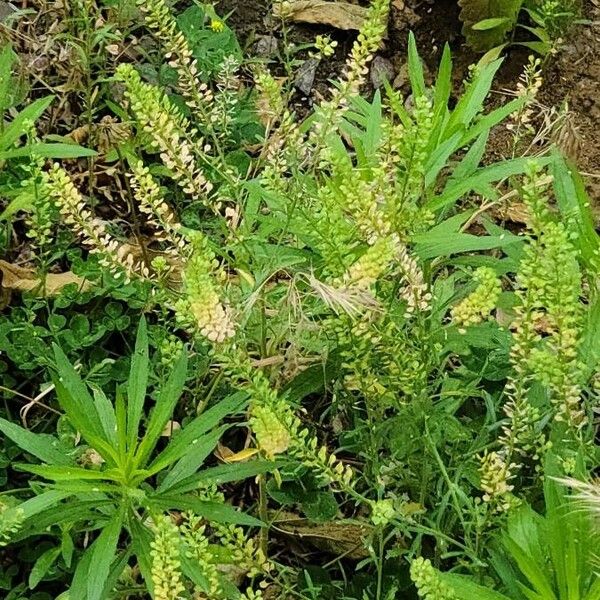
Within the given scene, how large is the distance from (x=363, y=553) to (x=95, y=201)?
133 cm

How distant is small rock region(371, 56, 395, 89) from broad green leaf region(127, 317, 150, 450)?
6.13 feet

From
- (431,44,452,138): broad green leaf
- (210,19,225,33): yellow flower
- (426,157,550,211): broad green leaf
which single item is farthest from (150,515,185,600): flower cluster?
(210,19,225,33): yellow flower

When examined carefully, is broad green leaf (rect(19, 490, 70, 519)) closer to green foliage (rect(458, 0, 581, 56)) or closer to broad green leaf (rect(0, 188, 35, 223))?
broad green leaf (rect(0, 188, 35, 223))

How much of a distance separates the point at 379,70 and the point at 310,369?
186 cm

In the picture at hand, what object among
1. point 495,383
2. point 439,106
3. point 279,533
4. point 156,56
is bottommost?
point 279,533

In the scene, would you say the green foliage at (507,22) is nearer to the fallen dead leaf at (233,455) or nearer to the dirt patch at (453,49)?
the dirt patch at (453,49)

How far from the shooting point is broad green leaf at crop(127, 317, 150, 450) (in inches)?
78.5

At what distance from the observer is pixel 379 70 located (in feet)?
12.1

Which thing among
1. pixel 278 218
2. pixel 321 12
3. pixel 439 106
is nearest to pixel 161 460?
pixel 278 218

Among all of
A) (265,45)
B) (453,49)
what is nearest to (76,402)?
(265,45)

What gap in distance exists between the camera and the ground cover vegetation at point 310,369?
5.72ft

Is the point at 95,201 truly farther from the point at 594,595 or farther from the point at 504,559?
the point at 594,595

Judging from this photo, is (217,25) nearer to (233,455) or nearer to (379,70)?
(379,70)

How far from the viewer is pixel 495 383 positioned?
8.14ft
